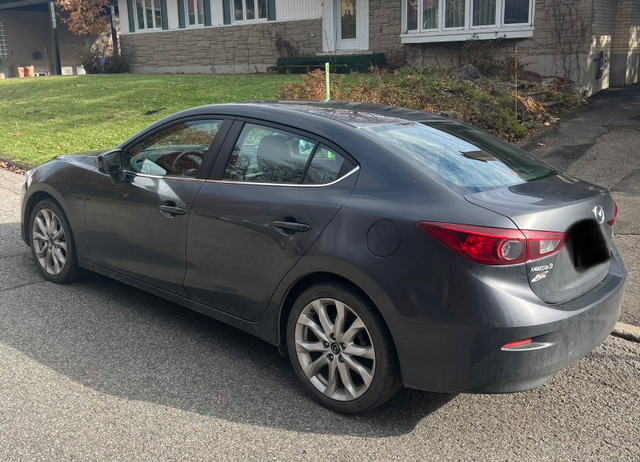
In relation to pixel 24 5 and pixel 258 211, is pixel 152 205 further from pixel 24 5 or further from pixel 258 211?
pixel 24 5

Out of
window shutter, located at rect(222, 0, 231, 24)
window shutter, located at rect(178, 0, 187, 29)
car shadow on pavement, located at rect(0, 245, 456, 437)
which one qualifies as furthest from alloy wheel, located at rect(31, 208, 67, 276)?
window shutter, located at rect(178, 0, 187, 29)

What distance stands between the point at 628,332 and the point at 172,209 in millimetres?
3223

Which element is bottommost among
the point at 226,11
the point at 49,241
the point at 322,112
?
the point at 49,241

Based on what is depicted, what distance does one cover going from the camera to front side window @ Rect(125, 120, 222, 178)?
14.1 ft

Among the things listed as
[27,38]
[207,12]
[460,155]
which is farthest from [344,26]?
[27,38]

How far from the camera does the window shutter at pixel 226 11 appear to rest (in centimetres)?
2423

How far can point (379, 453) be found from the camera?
10.4ft

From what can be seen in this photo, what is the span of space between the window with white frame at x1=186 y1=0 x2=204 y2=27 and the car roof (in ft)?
74.3

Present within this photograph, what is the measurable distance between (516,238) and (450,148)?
3.10 ft

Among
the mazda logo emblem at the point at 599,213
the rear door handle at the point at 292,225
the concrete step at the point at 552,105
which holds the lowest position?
the concrete step at the point at 552,105

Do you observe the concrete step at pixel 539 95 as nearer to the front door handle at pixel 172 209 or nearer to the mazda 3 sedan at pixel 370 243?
the mazda 3 sedan at pixel 370 243

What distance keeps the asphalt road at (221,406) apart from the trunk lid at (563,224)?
2.43 ft

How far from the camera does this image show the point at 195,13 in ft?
84.2

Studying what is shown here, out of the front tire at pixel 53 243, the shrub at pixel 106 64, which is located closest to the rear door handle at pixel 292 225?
the front tire at pixel 53 243
